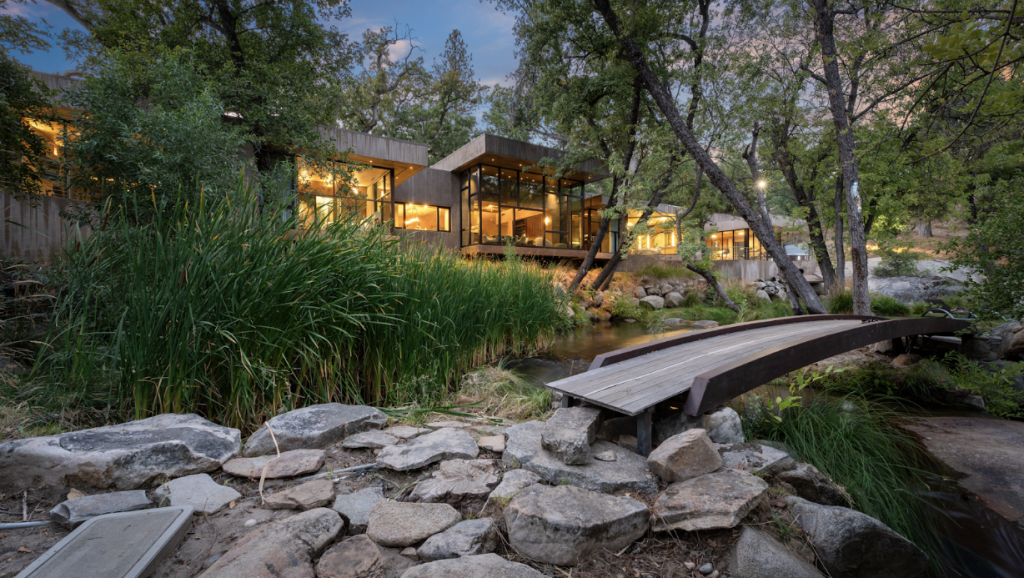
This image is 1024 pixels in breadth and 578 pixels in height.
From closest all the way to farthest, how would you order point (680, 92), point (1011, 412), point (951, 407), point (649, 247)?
point (1011, 412), point (951, 407), point (680, 92), point (649, 247)

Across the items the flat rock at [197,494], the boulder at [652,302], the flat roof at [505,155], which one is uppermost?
the flat roof at [505,155]

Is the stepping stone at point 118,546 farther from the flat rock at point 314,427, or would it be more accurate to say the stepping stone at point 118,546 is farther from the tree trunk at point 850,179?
the tree trunk at point 850,179

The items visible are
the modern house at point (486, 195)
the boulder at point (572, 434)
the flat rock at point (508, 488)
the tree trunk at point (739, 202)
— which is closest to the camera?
the flat rock at point (508, 488)

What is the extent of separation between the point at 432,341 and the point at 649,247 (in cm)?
2318

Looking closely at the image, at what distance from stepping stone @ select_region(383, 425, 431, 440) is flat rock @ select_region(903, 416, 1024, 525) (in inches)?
140

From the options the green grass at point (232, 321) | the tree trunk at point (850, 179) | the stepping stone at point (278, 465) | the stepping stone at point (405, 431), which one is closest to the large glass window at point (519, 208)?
the tree trunk at point (850, 179)

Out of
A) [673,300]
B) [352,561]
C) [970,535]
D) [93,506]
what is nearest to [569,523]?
[352,561]

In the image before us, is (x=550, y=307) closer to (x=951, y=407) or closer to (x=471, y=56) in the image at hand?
(x=951, y=407)

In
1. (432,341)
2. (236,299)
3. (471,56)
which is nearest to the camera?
(236,299)

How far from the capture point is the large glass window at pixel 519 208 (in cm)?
1473

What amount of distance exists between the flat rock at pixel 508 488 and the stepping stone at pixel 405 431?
687 millimetres

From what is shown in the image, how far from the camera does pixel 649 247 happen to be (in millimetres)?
24500

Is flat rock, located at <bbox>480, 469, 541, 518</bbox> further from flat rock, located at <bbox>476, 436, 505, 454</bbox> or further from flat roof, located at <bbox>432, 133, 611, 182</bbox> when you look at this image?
flat roof, located at <bbox>432, 133, 611, 182</bbox>

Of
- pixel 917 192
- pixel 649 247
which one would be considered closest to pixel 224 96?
pixel 917 192
